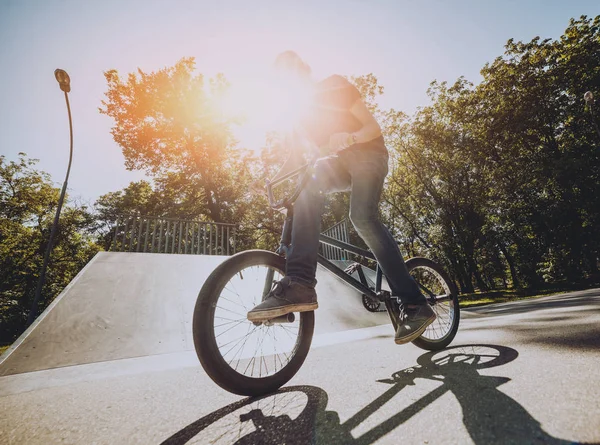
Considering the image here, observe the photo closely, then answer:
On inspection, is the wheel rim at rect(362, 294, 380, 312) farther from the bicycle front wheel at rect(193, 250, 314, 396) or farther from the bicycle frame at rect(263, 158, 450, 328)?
the bicycle front wheel at rect(193, 250, 314, 396)

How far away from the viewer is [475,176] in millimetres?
21750

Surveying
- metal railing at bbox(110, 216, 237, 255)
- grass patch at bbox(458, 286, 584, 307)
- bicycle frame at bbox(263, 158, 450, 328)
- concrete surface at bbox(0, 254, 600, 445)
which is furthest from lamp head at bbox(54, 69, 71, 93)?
grass patch at bbox(458, 286, 584, 307)

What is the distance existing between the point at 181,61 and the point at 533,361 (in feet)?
79.4

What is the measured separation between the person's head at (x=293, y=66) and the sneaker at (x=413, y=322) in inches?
82.3

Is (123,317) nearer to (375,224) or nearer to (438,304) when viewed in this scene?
(375,224)

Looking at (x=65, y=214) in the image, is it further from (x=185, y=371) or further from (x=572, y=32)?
(x=572, y=32)

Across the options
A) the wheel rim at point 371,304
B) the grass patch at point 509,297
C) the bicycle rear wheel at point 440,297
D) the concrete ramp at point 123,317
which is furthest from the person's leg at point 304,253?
the grass patch at point 509,297

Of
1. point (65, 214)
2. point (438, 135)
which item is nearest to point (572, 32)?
point (438, 135)

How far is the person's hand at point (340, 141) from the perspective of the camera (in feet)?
6.49

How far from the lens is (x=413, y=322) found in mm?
1992

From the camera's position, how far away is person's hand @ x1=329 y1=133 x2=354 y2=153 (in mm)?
1980

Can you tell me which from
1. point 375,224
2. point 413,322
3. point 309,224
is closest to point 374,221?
point 375,224

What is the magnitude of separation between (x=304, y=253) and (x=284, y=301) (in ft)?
1.18

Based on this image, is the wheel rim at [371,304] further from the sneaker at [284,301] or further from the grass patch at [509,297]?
the grass patch at [509,297]
